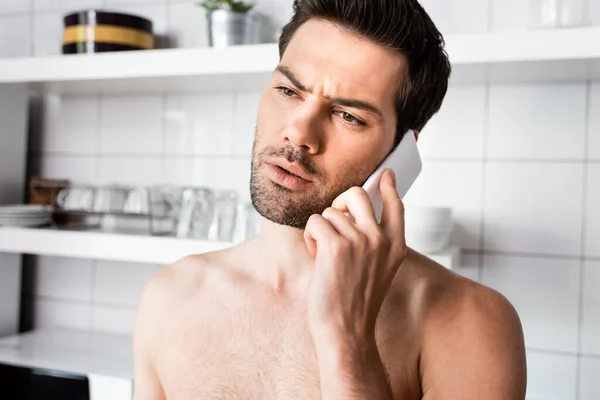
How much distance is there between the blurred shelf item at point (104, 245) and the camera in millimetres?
1748

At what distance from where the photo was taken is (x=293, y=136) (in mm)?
1042

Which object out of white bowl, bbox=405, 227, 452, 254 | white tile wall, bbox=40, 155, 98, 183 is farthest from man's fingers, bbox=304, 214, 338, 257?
white tile wall, bbox=40, 155, 98, 183

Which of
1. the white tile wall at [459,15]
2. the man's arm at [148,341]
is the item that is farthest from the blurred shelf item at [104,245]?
the white tile wall at [459,15]

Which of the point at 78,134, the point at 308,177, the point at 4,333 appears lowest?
the point at 4,333

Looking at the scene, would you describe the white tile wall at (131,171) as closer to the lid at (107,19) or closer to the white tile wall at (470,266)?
the lid at (107,19)

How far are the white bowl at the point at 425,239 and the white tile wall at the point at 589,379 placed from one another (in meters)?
0.55

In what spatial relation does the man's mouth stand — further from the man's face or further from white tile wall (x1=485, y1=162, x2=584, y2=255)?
white tile wall (x1=485, y1=162, x2=584, y2=255)

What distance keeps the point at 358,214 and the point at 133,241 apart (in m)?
1.04

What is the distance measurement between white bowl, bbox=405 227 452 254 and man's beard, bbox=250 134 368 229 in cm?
49

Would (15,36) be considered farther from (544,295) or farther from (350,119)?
(544,295)

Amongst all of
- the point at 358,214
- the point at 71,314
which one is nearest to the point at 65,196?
the point at 71,314

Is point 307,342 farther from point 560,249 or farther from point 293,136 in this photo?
point 560,249

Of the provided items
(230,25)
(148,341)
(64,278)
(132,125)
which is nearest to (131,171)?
(132,125)

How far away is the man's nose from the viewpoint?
3.42ft
